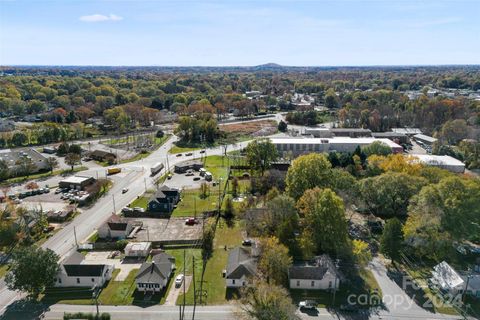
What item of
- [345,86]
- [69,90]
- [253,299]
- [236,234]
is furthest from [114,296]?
[345,86]

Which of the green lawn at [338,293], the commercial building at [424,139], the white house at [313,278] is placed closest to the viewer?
the green lawn at [338,293]

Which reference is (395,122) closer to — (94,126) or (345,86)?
(94,126)

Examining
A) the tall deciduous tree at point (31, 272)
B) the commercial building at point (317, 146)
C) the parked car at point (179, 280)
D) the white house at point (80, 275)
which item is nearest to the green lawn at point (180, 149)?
the commercial building at point (317, 146)

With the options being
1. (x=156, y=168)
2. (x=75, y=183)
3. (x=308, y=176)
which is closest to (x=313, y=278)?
(x=308, y=176)

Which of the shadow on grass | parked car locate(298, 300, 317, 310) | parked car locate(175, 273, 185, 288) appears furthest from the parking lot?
parked car locate(298, 300, 317, 310)

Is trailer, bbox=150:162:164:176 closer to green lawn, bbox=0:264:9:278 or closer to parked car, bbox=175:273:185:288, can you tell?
green lawn, bbox=0:264:9:278

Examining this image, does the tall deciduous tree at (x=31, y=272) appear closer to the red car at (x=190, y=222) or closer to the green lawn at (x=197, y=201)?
the red car at (x=190, y=222)
